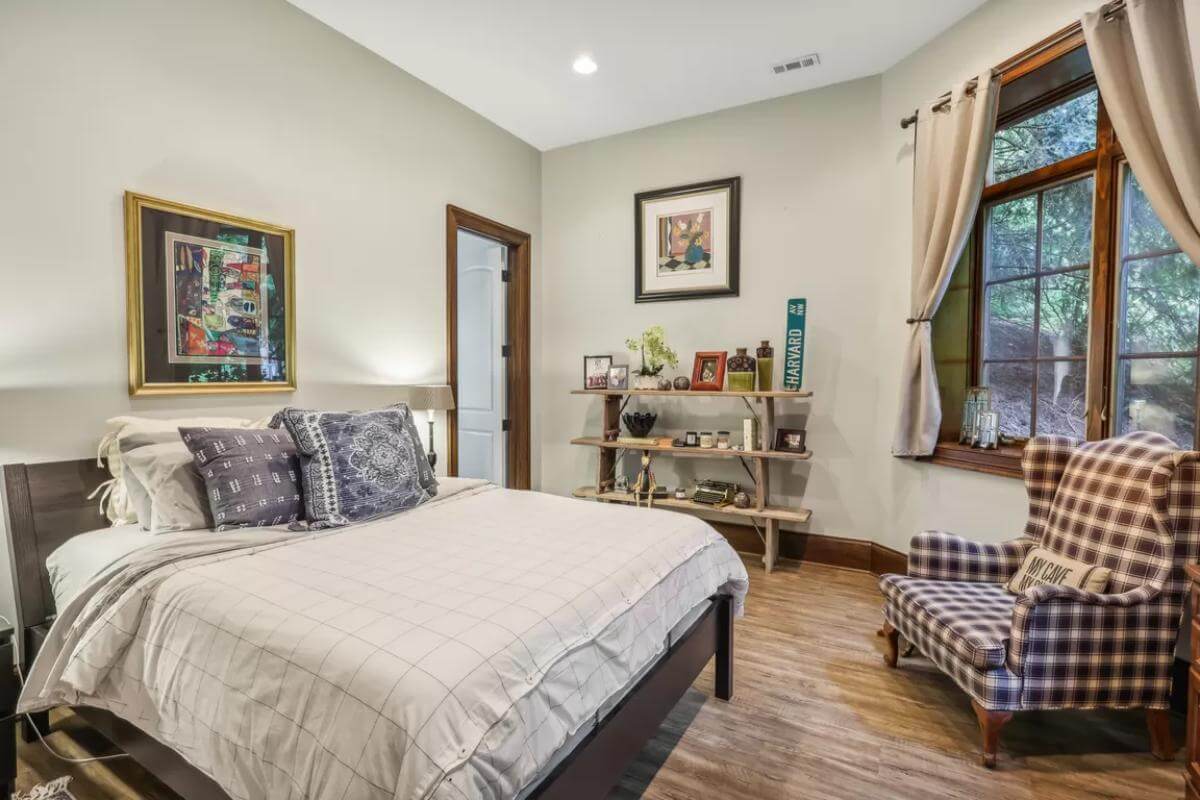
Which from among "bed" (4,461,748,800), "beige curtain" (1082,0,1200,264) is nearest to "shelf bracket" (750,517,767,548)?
"bed" (4,461,748,800)

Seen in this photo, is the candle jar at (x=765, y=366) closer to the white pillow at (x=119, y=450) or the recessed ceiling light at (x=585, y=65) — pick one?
the recessed ceiling light at (x=585, y=65)

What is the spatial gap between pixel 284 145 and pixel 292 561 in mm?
2171

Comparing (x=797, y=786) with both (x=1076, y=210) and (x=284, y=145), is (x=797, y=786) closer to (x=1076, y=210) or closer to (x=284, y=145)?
(x=1076, y=210)

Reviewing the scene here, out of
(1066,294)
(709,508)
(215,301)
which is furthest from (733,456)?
(215,301)

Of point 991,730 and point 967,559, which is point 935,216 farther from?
point 991,730

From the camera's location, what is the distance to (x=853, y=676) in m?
2.35

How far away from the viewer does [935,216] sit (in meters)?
3.02

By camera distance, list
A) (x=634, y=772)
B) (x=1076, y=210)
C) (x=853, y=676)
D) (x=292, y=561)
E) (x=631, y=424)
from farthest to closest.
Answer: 1. (x=631, y=424)
2. (x=1076, y=210)
3. (x=853, y=676)
4. (x=634, y=772)
5. (x=292, y=561)

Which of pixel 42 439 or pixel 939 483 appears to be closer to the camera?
pixel 42 439

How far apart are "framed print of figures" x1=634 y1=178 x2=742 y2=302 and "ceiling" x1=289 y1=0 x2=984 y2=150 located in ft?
1.90

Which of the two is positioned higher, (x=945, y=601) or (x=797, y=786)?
(x=945, y=601)

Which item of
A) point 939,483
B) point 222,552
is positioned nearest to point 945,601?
point 939,483

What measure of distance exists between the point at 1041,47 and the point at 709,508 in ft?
9.36

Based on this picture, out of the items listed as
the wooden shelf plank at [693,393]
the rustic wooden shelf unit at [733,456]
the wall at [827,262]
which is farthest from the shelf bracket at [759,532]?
the wooden shelf plank at [693,393]
